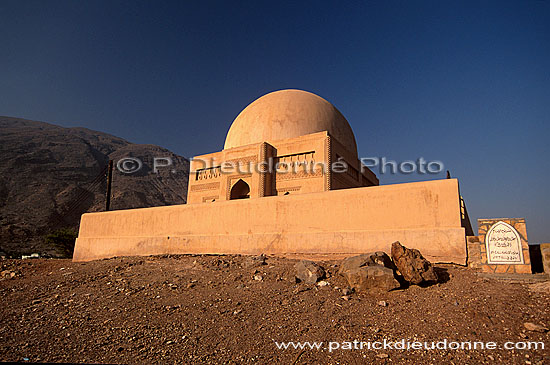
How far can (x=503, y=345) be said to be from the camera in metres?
3.08

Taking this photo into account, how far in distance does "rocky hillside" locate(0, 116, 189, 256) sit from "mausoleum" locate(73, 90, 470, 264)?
70.9 ft

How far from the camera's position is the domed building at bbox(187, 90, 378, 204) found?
37.0 ft

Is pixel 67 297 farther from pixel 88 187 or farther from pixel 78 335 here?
pixel 88 187

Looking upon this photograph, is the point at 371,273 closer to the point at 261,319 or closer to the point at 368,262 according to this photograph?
the point at 368,262

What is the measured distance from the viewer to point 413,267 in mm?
4793

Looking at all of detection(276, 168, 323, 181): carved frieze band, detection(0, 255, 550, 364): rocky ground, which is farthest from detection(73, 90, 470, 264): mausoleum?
detection(0, 255, 550, 364): rocky ground

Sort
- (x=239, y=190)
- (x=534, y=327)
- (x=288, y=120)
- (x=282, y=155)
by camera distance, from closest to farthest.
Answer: (x=534, y=327) < (x=282, y=155) < (x=288, y=120) < (x=239, y=190)

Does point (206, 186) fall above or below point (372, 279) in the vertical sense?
above

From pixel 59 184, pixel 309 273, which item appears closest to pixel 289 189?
pixel 309 273

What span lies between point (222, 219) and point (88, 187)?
48.4m

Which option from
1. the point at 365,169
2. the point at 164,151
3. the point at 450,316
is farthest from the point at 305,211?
the point at 164,151

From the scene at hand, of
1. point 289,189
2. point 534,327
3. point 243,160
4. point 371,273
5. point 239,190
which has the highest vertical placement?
point 243,160

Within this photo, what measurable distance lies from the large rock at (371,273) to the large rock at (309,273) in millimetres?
353

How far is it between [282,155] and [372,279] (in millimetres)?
7702
